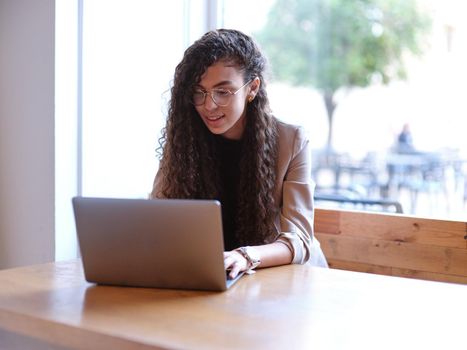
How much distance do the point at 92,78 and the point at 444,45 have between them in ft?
24.8

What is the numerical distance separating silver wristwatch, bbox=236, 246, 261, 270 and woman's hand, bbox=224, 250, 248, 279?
12 millimetres

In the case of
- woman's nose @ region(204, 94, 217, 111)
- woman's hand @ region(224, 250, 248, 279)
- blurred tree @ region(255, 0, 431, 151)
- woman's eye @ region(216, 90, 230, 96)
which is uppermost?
blurred tree @ region(255, 0, 431, 151)

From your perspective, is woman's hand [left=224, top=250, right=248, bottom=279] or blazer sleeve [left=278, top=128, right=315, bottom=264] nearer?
woman's hand [left=224, top=250, right=248, bottom=279]

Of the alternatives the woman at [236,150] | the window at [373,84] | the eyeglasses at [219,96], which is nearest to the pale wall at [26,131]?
the woman at [236,150]

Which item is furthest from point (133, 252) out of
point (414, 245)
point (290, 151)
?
point (414, 245)

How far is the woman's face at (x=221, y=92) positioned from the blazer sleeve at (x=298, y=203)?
0.22m

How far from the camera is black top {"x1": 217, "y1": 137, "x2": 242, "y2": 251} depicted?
1.92 meters

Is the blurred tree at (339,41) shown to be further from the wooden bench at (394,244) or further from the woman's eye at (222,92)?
the woman's eye at (222,92)

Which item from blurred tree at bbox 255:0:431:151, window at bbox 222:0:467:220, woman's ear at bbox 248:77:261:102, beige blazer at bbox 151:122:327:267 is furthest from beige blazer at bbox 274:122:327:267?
blurred tree at bbox 255:0:431:151

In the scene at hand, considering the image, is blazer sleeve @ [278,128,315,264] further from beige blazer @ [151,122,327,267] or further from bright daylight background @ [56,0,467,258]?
bright daylight background @ [56,0,467,258]

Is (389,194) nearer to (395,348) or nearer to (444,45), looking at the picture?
(444,45)

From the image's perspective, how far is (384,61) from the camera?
1098 cm

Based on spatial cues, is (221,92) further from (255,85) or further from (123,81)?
(123,81)

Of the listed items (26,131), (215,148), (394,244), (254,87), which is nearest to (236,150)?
(215,148)
